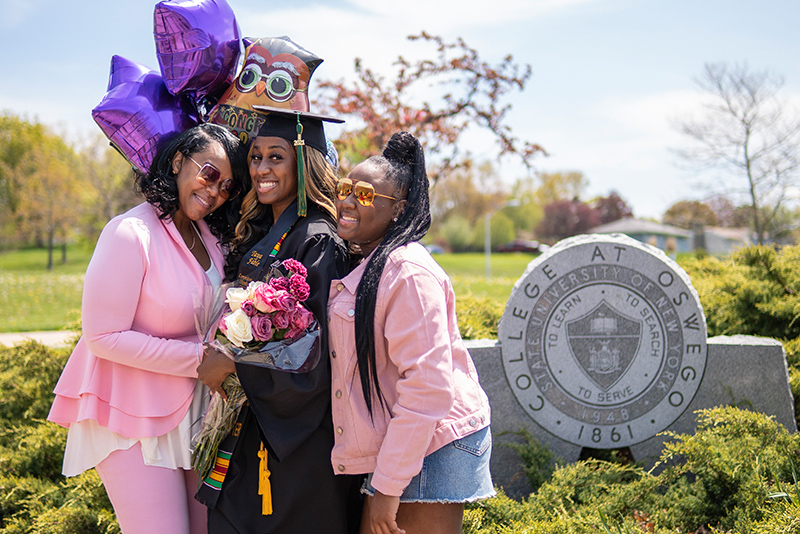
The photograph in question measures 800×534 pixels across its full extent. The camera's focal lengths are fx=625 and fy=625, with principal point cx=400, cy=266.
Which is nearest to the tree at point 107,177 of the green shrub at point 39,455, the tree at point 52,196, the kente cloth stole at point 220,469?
the tree at point 52,196

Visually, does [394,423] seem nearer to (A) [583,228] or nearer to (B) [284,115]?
(B) [284,115]

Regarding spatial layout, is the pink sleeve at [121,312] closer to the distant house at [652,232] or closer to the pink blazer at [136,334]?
the pink blazer at [136,334]

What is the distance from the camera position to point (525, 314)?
454 centimetres

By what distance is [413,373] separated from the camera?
6.61 feet

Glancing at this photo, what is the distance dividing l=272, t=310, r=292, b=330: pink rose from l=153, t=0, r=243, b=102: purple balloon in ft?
4.60

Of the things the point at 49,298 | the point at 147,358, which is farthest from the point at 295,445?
the point at 49,298

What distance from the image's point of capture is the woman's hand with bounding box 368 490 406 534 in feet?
6.86

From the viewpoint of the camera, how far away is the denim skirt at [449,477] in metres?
2.19

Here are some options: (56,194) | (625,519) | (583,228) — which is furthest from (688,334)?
(583,228)

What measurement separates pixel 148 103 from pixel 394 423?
1.93 meters

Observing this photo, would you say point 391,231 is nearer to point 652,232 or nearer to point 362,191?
point 362,191

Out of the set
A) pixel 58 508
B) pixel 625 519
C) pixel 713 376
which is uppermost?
pixel 713 376

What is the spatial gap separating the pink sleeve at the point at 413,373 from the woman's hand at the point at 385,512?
41 millimetres

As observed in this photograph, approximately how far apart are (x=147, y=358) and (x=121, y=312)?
0.68ft
